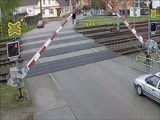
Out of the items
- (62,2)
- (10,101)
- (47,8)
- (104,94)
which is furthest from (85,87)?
(62,2)

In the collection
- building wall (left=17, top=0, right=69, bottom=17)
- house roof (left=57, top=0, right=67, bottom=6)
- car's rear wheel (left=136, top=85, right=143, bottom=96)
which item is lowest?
car's rear wheel (left=136, top=85, right=143, bottom=96)

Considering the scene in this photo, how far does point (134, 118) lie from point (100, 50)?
47.1ft

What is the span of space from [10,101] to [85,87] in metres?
4.07

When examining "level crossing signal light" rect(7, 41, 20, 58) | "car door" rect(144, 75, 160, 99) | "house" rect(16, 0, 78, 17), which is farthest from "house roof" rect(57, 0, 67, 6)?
"car door" rect(144, 75, 160, 99)

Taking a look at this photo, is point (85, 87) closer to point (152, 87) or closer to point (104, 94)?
point (104, 94)

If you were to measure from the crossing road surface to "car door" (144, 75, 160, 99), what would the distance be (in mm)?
441

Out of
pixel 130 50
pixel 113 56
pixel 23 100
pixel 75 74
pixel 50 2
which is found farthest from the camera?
pixel 50 2

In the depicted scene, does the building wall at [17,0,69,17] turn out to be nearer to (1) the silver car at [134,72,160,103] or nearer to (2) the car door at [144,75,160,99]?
(1) the silver car at [134,72,160,103]

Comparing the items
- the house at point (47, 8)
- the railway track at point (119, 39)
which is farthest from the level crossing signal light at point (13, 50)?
the house at point (47, 8)

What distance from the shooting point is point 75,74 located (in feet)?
68.3

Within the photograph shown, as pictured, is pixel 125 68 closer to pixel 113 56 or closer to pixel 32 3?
pixel 113 56

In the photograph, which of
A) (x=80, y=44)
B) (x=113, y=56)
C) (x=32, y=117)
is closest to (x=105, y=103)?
(x=32, y=117)

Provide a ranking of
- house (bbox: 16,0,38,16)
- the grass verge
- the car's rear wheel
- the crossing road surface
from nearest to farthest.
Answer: the crossing road surface < the grass verge < the car's rear wheel < house (bbox: 16,0,38,16)

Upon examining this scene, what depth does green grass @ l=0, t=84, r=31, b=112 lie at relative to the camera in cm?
1550
